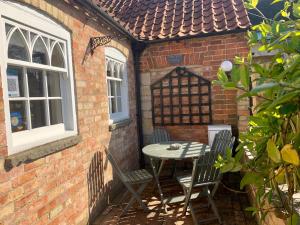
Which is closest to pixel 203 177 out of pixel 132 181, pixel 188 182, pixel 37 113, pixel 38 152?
pixel 188 182

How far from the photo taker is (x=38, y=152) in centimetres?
262

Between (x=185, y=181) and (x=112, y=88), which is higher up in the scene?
(x=112, y=88)

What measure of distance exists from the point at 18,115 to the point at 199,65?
161 inches

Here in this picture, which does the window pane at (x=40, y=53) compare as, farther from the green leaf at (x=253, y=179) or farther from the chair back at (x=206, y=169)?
the green leaf at (x=253, y=179)

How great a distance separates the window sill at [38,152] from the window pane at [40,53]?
95cm

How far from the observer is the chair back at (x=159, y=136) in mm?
5707

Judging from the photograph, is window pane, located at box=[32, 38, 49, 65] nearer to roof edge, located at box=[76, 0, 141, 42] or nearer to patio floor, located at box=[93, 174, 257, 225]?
roof edge, located at box=[76, 0, 141, 42]

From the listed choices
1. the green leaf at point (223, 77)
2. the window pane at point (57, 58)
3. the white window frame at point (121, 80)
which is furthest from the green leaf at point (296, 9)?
the white window frame at point (121, 80)

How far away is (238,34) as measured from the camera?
17.7 ft

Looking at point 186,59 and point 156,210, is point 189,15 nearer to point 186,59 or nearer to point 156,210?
point 186,59

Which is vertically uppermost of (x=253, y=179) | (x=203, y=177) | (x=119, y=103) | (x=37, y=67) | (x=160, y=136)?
(x=37, y=67)

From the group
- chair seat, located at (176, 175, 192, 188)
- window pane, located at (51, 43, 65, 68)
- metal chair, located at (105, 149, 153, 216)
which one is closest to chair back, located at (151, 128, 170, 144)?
metal chair, located at (105, 149, 153, 216)

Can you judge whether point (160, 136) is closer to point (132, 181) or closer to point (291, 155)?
point (132, 181)

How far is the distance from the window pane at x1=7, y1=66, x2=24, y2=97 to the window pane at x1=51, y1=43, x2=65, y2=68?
26.6 inches
